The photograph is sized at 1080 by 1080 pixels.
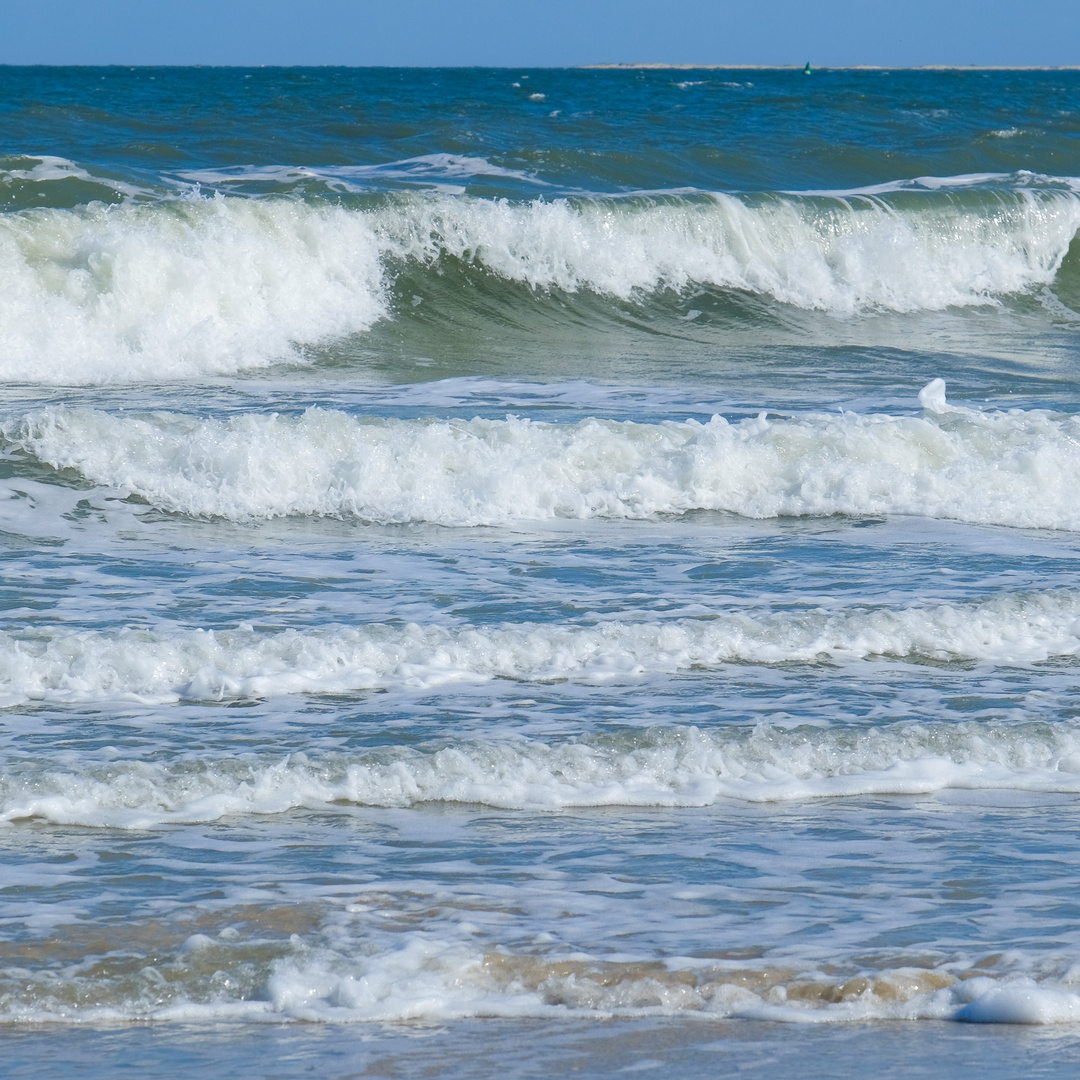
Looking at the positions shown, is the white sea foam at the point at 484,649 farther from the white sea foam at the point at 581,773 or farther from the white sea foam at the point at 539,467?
the white sea foam at the point at 539,467

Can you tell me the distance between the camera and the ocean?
9.23 feet

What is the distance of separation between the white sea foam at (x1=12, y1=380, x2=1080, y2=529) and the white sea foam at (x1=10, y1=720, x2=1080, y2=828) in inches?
127

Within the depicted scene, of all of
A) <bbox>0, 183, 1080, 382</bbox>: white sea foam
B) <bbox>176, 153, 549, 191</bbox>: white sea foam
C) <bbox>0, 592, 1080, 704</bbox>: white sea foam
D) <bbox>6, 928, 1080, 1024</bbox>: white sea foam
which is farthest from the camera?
<bbox>176, 153, 549, 191</bbox>: white sea foam

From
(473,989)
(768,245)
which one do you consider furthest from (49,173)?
(473,989)

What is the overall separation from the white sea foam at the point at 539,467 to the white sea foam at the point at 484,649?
6.86 ft

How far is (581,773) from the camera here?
13.4ft

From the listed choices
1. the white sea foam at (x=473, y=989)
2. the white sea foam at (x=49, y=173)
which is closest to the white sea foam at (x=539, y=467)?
the white sea foam at (x=473, y=989)

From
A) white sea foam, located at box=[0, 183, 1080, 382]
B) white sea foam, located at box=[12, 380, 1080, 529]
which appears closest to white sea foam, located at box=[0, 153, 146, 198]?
white sea foam, located at box=[0, 183, 1080, 382]

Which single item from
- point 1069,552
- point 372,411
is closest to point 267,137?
point 372,411

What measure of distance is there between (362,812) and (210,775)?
462 mm

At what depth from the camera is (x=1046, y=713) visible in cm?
462

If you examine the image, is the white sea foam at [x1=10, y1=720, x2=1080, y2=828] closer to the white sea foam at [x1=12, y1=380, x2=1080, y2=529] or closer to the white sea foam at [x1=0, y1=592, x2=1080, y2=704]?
the white sea foam at [x1=0, y1=592, x2=1080, y2=704]

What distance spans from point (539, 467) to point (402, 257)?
743 cm

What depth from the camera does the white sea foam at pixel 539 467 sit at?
7418 mm
